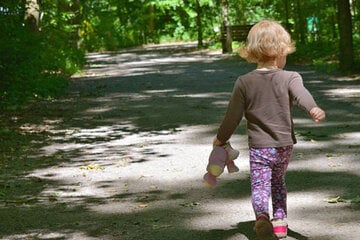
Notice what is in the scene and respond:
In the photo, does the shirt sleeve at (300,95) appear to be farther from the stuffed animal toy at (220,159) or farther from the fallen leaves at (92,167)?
the fallen leaves at (92,167)

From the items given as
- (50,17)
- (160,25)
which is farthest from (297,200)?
(160,25)

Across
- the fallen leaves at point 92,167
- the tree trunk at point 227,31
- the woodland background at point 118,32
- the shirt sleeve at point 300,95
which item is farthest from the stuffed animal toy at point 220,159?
the tree trunk at point 227,31

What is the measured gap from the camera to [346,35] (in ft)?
56.7

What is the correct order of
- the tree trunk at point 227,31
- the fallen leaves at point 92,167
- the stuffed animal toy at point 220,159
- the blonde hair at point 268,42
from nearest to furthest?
the blonde hair at point 268,42
the stuffed animal toy at point 220,159
the fallen leaves at point 92,167
the tree trunk at point 227,31

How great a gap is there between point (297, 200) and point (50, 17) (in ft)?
→ 63.0

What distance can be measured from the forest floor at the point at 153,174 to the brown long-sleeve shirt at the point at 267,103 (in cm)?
82

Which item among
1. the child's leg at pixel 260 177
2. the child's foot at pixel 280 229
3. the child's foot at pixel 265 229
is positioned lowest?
the child's foot at pixel 280 229

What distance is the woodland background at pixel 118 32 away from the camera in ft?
43.5

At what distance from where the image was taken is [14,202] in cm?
621

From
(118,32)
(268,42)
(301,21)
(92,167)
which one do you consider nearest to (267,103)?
(268,42)

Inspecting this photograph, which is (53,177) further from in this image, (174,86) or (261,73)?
(174,86)

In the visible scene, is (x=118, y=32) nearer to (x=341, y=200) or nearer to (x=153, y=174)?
(x=153, y=174)

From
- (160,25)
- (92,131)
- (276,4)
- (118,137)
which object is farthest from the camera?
(160,25)

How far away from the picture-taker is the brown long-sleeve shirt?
4.21 metres
